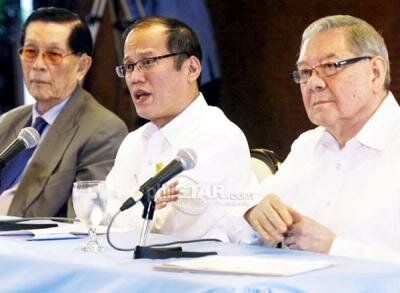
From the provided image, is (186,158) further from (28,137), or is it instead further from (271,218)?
(28,137)

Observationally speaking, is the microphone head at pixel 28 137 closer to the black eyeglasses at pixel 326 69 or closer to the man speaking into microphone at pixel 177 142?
the man speaking into microphone at pixel 177 142

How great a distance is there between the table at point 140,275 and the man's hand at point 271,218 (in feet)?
0.47

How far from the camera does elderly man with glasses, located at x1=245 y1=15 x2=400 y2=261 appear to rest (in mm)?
2736

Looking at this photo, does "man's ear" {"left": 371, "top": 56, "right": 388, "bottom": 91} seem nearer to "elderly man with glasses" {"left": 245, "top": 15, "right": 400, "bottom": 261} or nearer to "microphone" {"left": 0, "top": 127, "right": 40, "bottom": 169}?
"elderly man with glasses" {"left": 245, "top": 15, "right": 400, "bottom": 261}

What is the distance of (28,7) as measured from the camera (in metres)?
6.19

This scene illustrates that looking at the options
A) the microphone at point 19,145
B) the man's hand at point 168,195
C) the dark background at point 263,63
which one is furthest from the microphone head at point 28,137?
the dark background at point 263,63

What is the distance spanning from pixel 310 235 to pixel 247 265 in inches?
22.9

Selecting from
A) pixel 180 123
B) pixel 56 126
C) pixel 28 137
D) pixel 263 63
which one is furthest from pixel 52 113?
pixel 263 63

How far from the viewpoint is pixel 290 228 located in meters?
2.72

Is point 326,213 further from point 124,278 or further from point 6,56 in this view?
point 6,56

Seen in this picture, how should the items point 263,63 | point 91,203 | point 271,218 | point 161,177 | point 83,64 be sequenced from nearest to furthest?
point 161,177 → point 91,203 → point 271,218 → point 83,64 → point 263,63

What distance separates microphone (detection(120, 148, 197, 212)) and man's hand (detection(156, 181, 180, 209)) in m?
0.54

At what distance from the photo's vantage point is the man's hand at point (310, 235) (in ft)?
8.78

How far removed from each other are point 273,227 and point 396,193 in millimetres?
358
